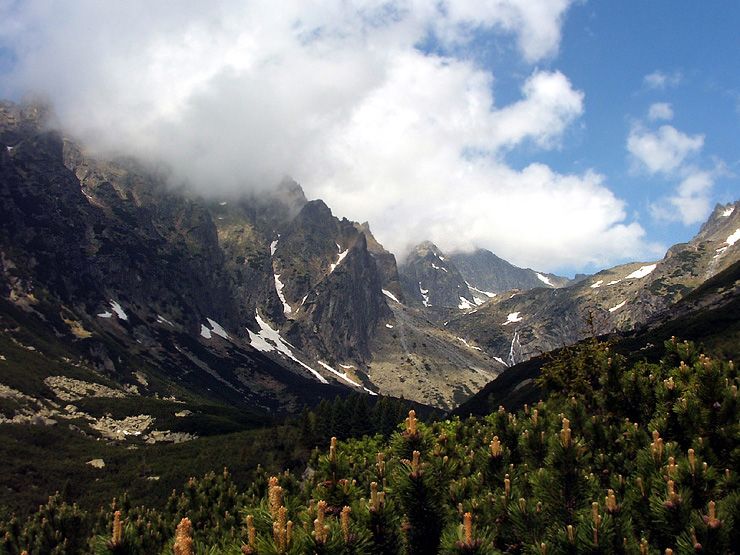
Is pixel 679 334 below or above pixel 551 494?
above

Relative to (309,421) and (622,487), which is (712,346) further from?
(622,487)

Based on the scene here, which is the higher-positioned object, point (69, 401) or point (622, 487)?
point (69, 401)

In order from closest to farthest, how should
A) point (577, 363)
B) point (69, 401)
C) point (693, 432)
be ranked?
point (693, 432) → point (577, 363) → point (69, 401)

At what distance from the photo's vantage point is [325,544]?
5.98 meters

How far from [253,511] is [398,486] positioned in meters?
2.47

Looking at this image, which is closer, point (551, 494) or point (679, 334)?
point (551, 494)

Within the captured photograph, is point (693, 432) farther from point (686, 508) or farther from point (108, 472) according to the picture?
point (108, 472)

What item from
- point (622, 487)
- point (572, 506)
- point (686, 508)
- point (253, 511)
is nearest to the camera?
point (253, 511)

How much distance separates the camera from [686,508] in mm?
7789

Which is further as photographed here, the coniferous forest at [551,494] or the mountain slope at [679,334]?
the mountain slope at [679,334]

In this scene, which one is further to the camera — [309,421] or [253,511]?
[309,421]

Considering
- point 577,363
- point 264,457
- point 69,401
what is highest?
point 69,401

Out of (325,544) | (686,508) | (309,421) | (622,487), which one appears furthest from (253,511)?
(309,421)

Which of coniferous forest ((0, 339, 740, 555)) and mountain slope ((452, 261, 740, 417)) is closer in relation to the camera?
coniferous forest ((0, 339, 740, 555))
